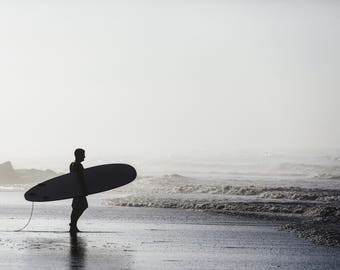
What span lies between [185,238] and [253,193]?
24101 millimetres

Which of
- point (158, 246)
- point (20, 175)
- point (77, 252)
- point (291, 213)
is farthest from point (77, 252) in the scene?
point (20, 175)

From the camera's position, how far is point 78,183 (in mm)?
18531

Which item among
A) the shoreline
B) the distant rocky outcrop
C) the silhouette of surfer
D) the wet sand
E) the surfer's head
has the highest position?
the surfer's head

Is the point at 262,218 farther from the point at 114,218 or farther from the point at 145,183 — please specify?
the point at 145,183

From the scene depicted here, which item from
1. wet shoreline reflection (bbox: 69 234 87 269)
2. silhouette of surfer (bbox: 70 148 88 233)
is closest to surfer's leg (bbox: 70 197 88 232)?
silhouette of surfer (bbox: 70 148 88 233)

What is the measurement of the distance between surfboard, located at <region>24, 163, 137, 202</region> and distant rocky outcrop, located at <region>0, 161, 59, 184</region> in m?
46.4

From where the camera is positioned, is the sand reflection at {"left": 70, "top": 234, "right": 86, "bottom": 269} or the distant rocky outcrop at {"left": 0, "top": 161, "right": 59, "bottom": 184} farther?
the distant rocky outcrop at {"left": 0, "top": 161, "right": 59, "bottom": 184}

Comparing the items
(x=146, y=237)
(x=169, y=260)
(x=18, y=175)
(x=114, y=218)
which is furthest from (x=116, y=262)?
(x=18, y=175)

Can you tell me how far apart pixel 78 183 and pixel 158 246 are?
362cm

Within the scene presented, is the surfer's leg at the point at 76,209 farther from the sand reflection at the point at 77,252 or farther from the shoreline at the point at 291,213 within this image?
the shoreline at the point at 291,213

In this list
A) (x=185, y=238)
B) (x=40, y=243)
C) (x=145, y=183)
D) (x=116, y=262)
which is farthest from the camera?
(x=145, y=183)

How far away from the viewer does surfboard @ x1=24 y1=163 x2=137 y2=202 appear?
19078 millimetres

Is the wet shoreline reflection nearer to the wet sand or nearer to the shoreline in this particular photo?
the wet sand

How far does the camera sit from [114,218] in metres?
24.8
